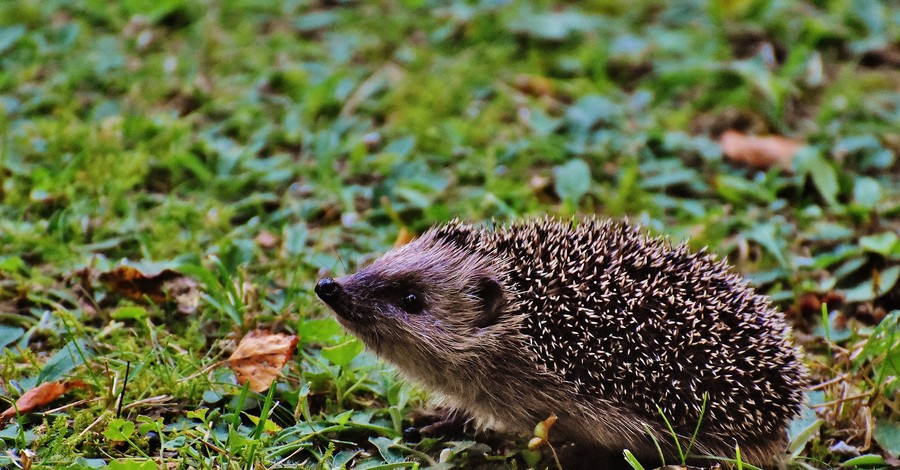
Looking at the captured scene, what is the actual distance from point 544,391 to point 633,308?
2.00ft

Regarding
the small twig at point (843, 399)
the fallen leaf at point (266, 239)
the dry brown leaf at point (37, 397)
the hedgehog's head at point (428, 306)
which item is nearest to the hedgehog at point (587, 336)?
the hedgehog's head at point (428, 306)

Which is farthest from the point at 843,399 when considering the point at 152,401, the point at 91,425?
the point at 91,425

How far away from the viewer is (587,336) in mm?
4434

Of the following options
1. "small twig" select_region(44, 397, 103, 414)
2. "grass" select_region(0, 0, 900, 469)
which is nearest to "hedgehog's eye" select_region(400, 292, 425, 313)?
"grass" select_region(0, 0, 900, 469)

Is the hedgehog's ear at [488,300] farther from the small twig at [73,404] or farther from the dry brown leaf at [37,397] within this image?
the dry brown leaf at [37,397]

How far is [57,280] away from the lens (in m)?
5.56

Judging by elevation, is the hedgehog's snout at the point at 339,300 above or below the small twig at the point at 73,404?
above

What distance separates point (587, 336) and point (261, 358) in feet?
5.46

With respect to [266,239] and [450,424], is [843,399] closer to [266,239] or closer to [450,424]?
[450,424]

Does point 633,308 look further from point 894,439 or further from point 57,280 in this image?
point 57,280

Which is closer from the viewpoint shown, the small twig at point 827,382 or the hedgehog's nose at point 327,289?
the hedgehog's nose at point 327,289

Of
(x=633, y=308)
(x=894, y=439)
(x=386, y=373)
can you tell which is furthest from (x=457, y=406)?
(x=894, y=439)

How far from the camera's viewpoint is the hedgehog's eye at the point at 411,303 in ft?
16.1

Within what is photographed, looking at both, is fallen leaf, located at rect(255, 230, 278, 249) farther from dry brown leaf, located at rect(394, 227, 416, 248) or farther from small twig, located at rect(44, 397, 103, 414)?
small twig, located at rect(44, 397, 103, 414)
